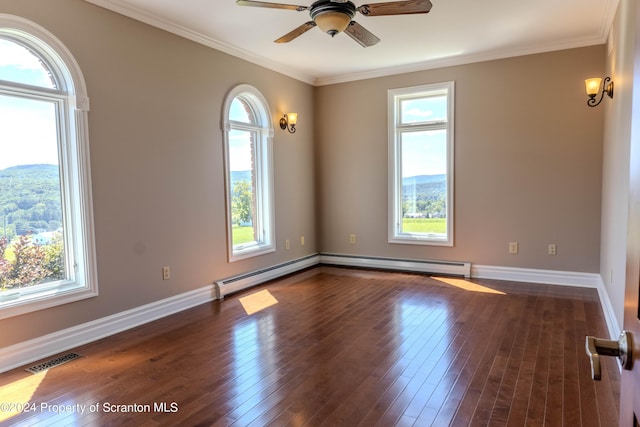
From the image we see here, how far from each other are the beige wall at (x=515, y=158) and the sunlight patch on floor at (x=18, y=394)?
419 cm

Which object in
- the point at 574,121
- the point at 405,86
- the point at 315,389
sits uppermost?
the point at 405,86

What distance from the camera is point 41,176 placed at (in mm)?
3027

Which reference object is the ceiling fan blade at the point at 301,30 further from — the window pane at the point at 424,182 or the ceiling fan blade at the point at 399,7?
the window pane at the point at 424,182

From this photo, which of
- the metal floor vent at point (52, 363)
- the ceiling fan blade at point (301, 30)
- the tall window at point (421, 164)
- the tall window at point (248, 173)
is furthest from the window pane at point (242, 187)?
the metal floor vent at point (52, 363)

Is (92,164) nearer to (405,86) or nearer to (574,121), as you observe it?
(405,86)

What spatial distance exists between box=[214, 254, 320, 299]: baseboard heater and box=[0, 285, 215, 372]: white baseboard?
0.69 ft

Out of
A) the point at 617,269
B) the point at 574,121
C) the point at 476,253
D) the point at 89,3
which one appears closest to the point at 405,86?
the point at 574,121

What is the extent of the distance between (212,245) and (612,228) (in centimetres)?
371

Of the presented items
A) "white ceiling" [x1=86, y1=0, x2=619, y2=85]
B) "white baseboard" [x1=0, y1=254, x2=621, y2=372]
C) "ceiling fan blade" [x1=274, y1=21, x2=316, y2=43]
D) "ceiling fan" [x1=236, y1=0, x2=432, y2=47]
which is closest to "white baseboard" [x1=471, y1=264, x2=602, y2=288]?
"white baseboard" [x1=0, y1=254, x2=621, y2=372]

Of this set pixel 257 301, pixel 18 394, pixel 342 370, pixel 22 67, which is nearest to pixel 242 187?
pixel 257 301

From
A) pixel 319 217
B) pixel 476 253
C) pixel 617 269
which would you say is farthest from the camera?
pixel 319 217

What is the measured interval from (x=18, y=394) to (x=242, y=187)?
2.98m

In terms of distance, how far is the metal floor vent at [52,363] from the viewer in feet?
8.95

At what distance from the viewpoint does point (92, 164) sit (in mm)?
3203
